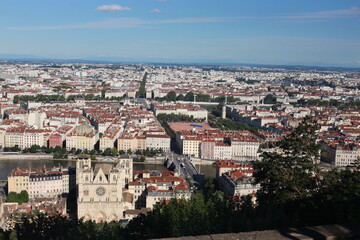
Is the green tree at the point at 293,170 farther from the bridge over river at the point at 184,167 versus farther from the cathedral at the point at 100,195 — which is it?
the bridge over river at the point at 184,167

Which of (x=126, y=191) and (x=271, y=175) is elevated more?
(x=271, y=175)

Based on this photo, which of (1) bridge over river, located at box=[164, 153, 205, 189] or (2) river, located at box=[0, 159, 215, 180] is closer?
(1) bridge over river, located at box=[164, 153, 205, 189]

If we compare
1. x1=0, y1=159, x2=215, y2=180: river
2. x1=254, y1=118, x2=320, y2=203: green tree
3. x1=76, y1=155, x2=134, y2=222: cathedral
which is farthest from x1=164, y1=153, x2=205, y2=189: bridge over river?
x1=254, y1=118, x2=320, y2=203: green tree

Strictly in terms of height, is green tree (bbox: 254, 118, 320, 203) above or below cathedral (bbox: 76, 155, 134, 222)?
above

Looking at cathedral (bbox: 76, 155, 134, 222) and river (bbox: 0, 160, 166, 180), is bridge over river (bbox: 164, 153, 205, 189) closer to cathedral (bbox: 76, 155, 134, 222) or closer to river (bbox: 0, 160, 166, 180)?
river (bbox: 0, 160, 166, 180)

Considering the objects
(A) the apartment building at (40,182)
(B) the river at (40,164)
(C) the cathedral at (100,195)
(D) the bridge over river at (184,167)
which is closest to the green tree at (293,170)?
(C) the cathedral at (100,195)

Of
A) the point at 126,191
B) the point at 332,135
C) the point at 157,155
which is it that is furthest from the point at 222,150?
the point at 126,191

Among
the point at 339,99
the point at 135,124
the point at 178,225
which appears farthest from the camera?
the point at 339,99

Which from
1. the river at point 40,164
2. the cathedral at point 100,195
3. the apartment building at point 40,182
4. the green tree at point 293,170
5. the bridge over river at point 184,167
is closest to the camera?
the green tree at point 293,170

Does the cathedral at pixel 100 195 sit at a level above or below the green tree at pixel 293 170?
below

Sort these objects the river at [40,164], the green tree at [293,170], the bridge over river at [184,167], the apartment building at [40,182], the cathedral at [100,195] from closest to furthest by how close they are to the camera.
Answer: the green tree at [293,170]
the cathedral at [100,195]
the apartment building at [40,182]
the bridge over river at [184,167]
the river at [40,164]

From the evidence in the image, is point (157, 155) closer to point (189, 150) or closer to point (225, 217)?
point (189, 150)
